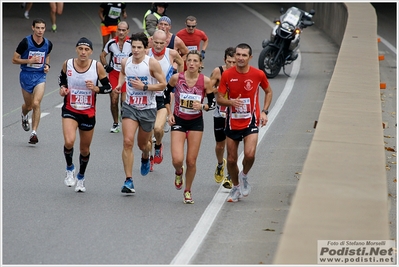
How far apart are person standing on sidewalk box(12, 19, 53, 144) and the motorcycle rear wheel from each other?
771cm

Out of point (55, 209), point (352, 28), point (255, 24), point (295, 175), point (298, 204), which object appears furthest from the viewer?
point (255, 24)

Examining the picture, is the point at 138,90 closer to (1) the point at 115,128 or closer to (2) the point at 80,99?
(2) the point at 80,99

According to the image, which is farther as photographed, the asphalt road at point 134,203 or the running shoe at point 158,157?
the running shoe at point 158,157

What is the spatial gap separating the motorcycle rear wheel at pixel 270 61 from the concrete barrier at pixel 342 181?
23.6 ft

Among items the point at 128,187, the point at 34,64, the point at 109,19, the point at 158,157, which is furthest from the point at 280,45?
the point at 128,187

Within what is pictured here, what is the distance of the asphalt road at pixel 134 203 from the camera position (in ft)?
27.2

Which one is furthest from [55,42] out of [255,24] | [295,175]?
[295,175]

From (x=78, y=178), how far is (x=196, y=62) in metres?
2.01

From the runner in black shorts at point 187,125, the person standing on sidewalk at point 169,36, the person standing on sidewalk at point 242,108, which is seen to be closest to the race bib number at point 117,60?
the person standing on sidewalk at point 169,36

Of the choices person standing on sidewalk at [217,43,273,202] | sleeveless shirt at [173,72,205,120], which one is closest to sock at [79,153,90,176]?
sleeveless shirt at [173,72,205,120]

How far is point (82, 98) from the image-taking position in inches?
433

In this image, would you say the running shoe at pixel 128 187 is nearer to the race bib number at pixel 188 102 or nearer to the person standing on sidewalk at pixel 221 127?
the race bib number at pixel 188 102

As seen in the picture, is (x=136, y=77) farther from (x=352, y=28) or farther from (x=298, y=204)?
(x=352, y=28)

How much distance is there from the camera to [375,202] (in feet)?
24.0
